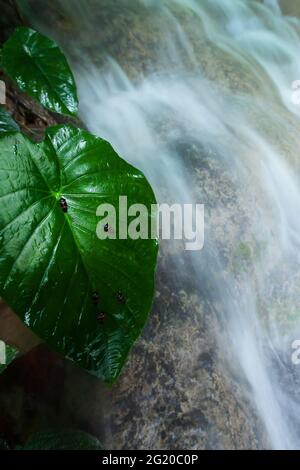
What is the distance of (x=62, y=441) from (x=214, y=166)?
1297mm

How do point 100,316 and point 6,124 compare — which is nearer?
point 100,316

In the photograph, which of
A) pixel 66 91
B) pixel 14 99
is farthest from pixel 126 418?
pixel 14 99

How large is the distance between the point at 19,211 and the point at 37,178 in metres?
0.09

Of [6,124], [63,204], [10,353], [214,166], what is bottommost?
[10,353]

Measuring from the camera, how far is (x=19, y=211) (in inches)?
33.3

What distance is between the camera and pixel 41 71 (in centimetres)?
140

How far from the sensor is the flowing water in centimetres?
143

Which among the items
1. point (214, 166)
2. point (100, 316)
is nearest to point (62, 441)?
point (100, 316)

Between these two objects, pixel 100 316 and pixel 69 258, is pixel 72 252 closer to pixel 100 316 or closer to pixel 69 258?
pixel 69 258

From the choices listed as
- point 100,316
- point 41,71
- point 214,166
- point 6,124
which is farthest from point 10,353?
point 214,166

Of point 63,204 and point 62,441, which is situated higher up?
point 63,204

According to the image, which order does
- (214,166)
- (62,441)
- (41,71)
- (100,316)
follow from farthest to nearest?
(214,166)
(41,71)
(62,441)
(100,316)

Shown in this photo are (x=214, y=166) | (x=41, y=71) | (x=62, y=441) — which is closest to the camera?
(x=62, y=441)
